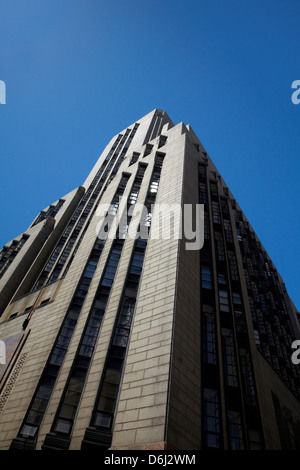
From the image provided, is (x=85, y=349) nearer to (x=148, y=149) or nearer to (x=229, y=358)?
(x=229, y=358)

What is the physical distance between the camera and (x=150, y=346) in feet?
47.9

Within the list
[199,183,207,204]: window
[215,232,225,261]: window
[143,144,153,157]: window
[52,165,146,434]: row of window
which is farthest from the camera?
[143,144,153,157]: window

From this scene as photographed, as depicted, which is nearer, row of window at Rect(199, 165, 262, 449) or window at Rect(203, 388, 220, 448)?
window at Rect(203, 388, 220, 448)

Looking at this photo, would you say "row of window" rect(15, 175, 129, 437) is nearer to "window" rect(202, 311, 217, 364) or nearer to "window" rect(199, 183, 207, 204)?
"window" rect(202, 311, 217, 364)

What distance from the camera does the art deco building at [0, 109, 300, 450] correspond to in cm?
1327

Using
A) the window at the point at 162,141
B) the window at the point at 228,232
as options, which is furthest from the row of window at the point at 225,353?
the window at the point at 162,141

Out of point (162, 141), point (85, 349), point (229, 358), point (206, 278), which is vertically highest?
point (162, 141)

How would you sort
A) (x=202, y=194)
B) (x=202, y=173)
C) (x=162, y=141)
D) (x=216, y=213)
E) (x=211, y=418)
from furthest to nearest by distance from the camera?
(x=162, y=141)
(x=202, y=173)
(x=202, y=194)
(x=216, y=213)
(x=211, y=418)

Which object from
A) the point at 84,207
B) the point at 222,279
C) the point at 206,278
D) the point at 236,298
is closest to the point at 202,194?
the point at 222,279

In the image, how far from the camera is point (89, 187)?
53.1 metres

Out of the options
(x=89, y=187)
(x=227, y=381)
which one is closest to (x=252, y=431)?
(x=227, y=381)

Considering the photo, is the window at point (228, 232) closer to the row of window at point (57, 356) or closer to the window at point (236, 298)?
the window at point (236, 298)

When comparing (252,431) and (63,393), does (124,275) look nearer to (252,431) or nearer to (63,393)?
(63,393)

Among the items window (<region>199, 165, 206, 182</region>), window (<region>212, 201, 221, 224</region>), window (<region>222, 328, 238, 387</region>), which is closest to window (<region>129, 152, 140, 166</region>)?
window (<region>199, 165, 206, 182</region>)
